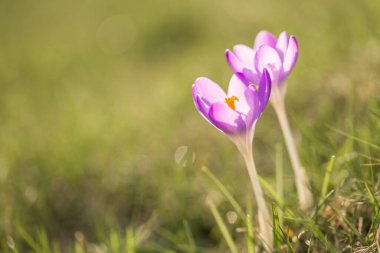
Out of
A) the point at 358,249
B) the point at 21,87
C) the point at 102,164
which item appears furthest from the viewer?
the point at 21,87

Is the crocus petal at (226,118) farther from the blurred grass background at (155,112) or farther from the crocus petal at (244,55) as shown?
the blurred grass background at (155,112)

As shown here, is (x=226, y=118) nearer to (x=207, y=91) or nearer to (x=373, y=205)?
(x=207, y=91)

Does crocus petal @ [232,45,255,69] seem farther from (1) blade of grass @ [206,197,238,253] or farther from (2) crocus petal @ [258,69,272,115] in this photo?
(1) blade of grass @ [206,197,238,253]

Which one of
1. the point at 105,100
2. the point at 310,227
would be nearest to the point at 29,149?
the point at 105,100

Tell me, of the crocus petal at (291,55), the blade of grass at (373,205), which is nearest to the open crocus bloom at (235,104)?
the crocus petal at (291,55)

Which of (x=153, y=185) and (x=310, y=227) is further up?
(x=310, y=227)

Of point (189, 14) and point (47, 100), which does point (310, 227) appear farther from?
point (189, 14)
